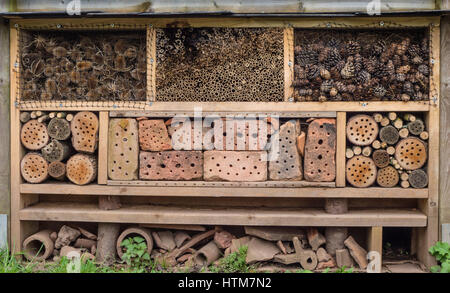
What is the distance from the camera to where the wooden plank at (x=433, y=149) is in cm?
405

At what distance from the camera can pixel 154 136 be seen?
13.7 ft

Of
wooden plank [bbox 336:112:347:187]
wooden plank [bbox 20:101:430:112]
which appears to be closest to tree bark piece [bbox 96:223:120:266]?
wooden plank [bbox 20:101:430:112]

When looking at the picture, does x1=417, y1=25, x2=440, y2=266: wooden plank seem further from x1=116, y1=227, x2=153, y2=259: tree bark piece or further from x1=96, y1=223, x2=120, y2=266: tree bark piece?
x1=96, y1=223, x2=120, y2=266: tree bark piece

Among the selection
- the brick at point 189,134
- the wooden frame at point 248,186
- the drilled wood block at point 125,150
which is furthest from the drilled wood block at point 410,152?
the drilled wood block at point 125,150

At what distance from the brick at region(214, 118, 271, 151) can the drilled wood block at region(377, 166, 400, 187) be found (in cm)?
138

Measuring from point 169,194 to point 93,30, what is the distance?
7.28 ft

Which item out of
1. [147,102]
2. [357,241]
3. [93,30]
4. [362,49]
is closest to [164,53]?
[147,102]

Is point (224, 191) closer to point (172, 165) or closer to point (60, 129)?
point (172, 165)

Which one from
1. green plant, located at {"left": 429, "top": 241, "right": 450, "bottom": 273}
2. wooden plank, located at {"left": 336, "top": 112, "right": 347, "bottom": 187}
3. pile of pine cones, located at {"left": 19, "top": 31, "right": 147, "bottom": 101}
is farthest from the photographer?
pile of pine cones, located at {"left": 19, "top": 31, "right": 147, "bottom": 101}

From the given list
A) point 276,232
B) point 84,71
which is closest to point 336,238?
point 276,232

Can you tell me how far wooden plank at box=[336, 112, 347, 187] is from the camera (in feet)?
13.4

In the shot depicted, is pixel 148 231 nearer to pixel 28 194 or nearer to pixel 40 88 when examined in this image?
pixel 28 194

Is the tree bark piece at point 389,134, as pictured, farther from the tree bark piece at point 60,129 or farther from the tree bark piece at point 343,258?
the tree bark piece at point 60,129

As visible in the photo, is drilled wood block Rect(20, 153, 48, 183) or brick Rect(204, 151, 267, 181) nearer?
brick Rect(204, 151, 267, 181)
